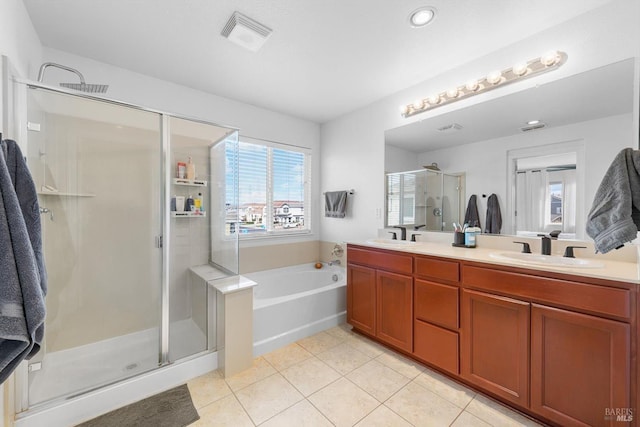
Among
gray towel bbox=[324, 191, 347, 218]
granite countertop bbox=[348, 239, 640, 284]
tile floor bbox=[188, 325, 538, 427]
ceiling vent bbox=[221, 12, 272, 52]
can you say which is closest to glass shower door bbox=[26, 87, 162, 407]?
tile floor bbox=[188, 325, 538, 427]

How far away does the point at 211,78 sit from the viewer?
93.4 inches

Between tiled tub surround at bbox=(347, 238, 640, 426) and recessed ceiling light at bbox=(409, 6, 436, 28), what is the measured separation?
1.59m

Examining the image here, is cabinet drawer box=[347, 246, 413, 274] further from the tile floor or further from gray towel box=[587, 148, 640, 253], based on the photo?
gray towel box=[587, 148, 640, 253]

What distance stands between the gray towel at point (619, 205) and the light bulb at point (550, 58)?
919mm

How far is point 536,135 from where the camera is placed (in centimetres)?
181

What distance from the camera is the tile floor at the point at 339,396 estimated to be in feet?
4.77

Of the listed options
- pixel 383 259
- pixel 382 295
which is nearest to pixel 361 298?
pixel 382 295

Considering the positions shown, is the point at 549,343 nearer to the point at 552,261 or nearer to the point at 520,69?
the point at 552,261

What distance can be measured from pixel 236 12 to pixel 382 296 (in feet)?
7.77

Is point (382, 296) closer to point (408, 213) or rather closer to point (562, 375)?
point (408, 213)

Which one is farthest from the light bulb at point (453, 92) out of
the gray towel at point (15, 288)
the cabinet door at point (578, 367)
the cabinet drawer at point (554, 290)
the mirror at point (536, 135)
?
the gray towel at point (15, 288)

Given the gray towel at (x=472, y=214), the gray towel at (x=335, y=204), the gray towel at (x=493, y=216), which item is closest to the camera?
the gray towel at (x=493, y=216)

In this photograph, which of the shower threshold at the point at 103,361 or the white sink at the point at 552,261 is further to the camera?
the shower threshold at the point at 103,361

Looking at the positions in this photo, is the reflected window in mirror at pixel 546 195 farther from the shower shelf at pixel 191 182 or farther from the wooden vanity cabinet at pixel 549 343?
the shower shelf at pixel 191 182
